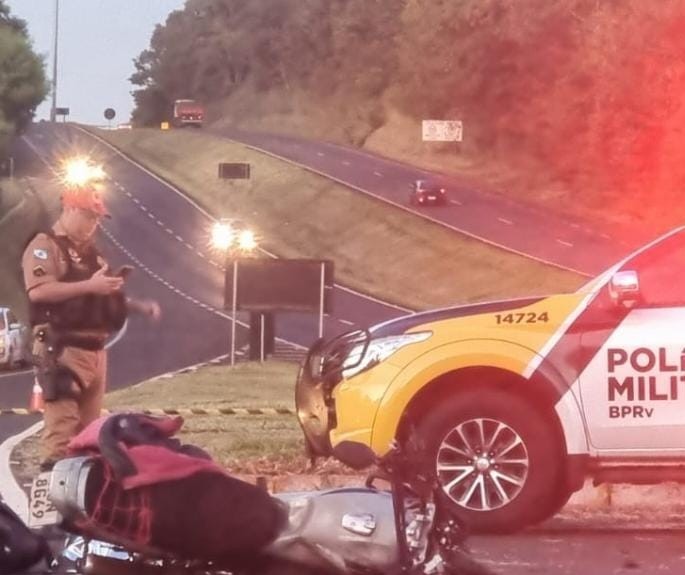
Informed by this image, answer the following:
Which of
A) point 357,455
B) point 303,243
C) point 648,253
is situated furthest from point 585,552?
point 303,243

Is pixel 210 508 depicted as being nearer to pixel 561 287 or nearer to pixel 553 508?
pixel 553 508

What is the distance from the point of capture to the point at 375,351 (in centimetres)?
848

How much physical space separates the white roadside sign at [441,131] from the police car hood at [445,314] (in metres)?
4.58

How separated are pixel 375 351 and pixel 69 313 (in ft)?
6.86

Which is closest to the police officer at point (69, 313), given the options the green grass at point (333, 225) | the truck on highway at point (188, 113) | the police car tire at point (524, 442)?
the police car tire at point (524, 442)

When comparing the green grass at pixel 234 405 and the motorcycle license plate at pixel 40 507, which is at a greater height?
the motorcycle license plate at pixel 40 507

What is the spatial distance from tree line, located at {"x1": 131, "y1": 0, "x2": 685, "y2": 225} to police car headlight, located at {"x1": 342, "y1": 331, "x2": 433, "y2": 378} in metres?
4.41

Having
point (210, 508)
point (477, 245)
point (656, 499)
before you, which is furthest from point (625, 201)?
point (210, 508)

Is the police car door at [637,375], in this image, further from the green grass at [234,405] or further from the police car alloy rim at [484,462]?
the green grass at [234,405]

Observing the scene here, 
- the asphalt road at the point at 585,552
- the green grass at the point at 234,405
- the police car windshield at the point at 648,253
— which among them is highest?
the police car windshield at the point at 648,253

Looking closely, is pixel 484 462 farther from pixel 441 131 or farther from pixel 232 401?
pixel 441 131

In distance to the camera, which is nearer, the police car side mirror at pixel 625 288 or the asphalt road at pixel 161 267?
the police car side mirror at pixel 625 288

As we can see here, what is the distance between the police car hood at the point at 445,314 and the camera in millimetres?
8453

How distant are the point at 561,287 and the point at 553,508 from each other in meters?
3.87
